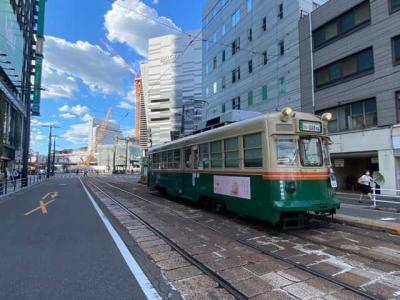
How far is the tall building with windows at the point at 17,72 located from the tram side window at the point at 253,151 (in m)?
26.9

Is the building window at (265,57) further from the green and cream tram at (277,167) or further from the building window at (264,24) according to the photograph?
the green and cream tram at (277,167)

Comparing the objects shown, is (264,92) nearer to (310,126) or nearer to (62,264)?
(310,126)

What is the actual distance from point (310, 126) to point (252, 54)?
2636cm

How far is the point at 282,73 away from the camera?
29172mm

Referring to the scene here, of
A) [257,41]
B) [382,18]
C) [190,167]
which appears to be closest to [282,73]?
[257,41]

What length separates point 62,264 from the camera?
6016 millimetres

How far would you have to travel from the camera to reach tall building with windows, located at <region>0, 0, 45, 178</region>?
118ft

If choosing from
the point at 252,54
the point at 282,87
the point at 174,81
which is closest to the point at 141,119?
the point at 174,81

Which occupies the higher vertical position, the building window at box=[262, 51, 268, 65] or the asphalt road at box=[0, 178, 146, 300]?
the building window at box=[262, 51, 268, 65]

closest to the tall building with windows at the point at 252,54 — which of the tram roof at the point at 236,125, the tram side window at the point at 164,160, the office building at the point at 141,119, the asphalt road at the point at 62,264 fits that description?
the tram side window at the point at 164,160

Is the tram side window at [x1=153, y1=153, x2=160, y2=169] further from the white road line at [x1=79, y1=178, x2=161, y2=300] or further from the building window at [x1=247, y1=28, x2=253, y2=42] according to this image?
the building window at [x1=247, y1=28, x2=253, y2=42]

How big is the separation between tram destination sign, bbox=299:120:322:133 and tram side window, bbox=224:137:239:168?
1924mm

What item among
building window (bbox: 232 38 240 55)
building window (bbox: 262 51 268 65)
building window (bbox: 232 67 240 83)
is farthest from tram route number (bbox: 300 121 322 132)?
building window (bbox: 232 38 240 55)

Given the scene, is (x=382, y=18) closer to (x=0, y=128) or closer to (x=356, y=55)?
(x=356, y=55)
